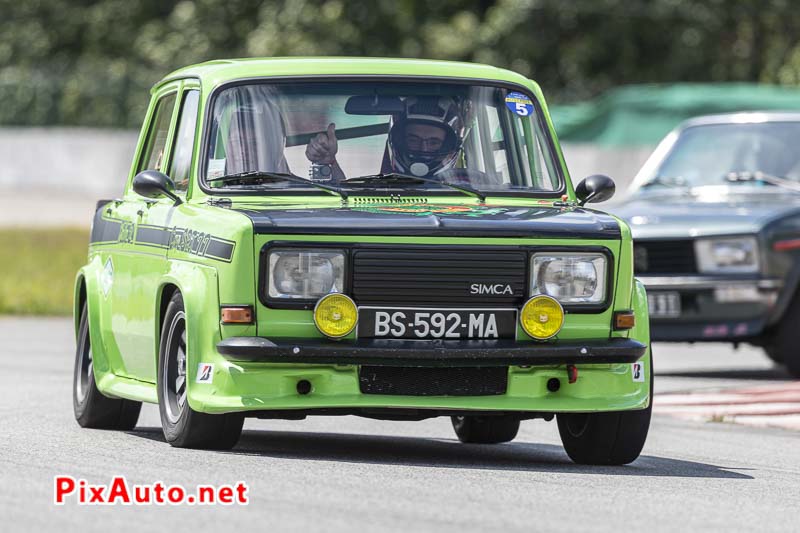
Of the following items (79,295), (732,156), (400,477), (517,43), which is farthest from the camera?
(517,43)

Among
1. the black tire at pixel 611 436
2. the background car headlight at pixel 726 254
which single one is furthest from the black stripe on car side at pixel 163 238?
the background car headlight at pixel 726 254

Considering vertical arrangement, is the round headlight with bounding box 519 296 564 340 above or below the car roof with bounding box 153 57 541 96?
below

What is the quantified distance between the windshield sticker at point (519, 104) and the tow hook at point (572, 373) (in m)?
1.71

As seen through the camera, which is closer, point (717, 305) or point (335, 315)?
point (335, 315)

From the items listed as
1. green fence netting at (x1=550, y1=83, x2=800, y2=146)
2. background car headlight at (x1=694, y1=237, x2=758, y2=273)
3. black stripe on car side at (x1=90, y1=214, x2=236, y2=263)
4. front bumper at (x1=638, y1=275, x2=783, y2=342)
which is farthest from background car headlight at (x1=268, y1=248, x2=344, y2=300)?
green fence netting at (x1=550, y1=83, x2=800, y2=146)

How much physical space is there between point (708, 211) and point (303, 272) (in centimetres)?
676

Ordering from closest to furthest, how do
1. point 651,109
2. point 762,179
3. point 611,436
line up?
1. point 611,436
2. point 762,179
3. point 651,109

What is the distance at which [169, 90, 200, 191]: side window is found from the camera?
371 inches

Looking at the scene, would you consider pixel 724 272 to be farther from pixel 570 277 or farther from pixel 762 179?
pixel 570 277

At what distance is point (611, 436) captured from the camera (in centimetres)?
885

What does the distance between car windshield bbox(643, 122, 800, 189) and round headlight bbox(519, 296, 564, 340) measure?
688 cm

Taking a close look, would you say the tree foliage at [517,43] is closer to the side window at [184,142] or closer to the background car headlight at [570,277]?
the side window at [184,142]

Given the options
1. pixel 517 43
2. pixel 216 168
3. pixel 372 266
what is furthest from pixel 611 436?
pixel 517 43

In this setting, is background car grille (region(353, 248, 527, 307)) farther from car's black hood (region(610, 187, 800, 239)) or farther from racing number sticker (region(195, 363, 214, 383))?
car's black hood (region(610, 187, 800, 239))
